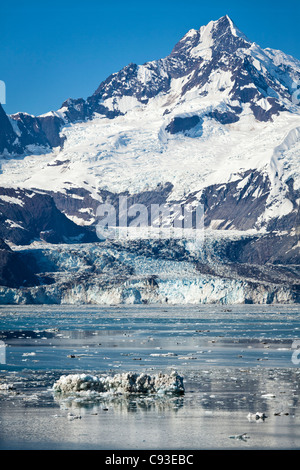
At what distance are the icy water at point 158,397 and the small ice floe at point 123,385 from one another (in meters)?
0.81

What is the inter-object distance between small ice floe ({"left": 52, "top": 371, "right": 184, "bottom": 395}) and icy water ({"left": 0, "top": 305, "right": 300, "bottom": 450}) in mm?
811

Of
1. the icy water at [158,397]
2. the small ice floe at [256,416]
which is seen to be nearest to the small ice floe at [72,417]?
the icy water at [158,397]

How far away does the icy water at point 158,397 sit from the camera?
113ft

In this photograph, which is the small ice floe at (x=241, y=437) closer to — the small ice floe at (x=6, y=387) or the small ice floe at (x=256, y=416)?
the small ice floe at (x=256, y=416)

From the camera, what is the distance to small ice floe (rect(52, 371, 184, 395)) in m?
44.5

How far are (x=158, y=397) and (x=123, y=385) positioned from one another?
2116 millimetres

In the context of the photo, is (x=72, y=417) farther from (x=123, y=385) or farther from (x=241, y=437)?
(x=241, y=437)

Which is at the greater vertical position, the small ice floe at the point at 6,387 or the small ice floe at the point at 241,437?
the small ice floe at the point at 6,387

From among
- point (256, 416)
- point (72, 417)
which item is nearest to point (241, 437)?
point (256, 416)

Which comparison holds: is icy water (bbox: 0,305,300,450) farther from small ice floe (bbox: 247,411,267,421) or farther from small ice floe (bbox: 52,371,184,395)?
small ice floe (bbox: 52,371,184,395)
